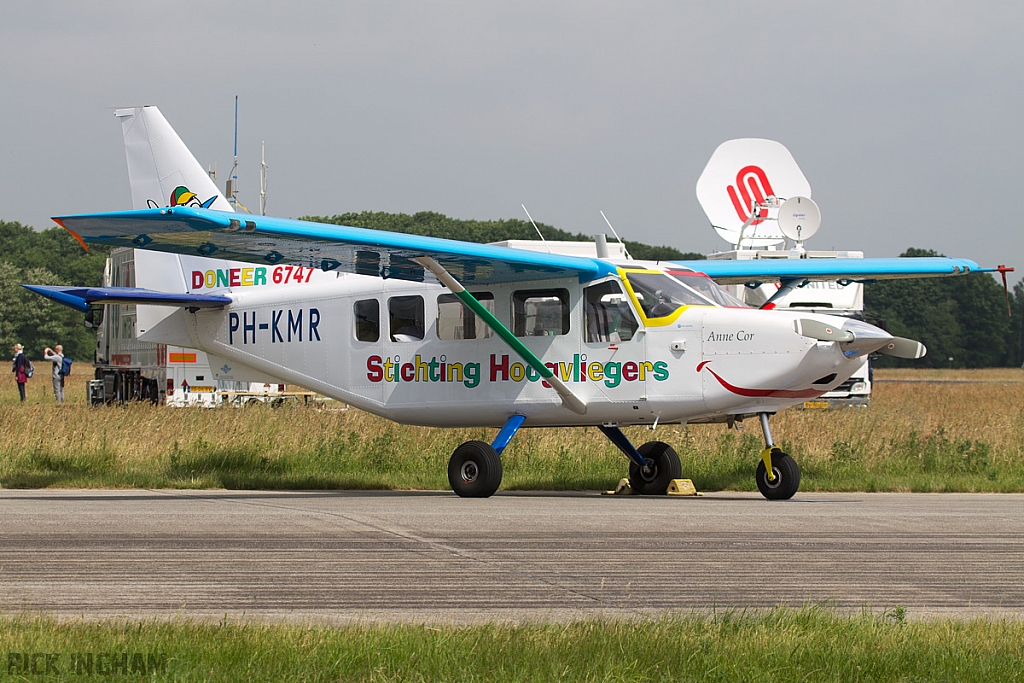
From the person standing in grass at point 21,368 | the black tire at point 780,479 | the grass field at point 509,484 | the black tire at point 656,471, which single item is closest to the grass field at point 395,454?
the grass field at point 509,484

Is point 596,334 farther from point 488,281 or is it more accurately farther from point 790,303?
point 790,303

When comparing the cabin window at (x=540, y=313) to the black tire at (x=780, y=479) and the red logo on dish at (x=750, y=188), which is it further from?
the red logo on dish at (x=750, y=188)

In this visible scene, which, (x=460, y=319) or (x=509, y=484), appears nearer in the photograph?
(x=460, y=319)

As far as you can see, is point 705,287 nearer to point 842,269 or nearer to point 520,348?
point 520,348

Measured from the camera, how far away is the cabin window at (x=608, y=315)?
13836 mm

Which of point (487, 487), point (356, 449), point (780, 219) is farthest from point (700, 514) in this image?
point (780, 219)

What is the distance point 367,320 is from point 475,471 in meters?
2.81

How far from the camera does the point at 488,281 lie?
570 inches

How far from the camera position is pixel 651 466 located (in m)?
14.9

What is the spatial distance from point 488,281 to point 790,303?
14816 millimetres

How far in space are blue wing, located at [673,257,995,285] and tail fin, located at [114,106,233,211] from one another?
7.03m

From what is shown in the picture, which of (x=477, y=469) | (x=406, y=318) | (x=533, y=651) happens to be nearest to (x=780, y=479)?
(x=477, y=469)

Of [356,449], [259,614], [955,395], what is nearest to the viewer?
[259,614]

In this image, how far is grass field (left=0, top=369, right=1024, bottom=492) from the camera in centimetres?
1591
